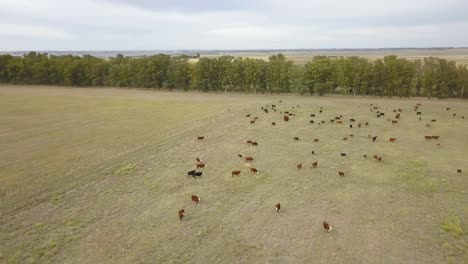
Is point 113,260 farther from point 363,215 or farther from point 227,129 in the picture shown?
point 227,129

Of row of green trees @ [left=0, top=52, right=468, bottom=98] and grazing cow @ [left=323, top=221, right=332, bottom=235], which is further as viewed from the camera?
row of green trees @ [left=0, top=52, right=468, bottom=98]

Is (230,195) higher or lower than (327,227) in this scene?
higher

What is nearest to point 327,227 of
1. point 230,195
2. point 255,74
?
point 230,195

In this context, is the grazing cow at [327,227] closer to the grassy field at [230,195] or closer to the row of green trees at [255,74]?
the grassy field at [230,195]

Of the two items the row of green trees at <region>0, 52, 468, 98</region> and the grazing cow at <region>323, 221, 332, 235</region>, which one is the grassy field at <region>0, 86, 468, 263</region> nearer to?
the grazing cow at <region>323, 221, 332, 235</region>

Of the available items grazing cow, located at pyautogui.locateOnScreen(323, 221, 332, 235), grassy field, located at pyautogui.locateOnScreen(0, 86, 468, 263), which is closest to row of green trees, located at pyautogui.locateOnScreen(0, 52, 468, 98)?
grassy field, located at pyautogui.locateOnScreen(0, 86, 468, 263)

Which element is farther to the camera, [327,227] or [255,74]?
[255,74]

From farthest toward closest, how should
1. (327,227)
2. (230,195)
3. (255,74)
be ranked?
(255,74) → (230,195) → (327,227)

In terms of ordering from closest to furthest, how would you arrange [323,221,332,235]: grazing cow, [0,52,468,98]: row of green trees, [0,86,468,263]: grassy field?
[0,86,468,263]: grassy field < [323,221,332,235]: grazing cow < [0,52,468,98]: row of green trees

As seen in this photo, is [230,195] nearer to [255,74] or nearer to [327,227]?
[327,227]
